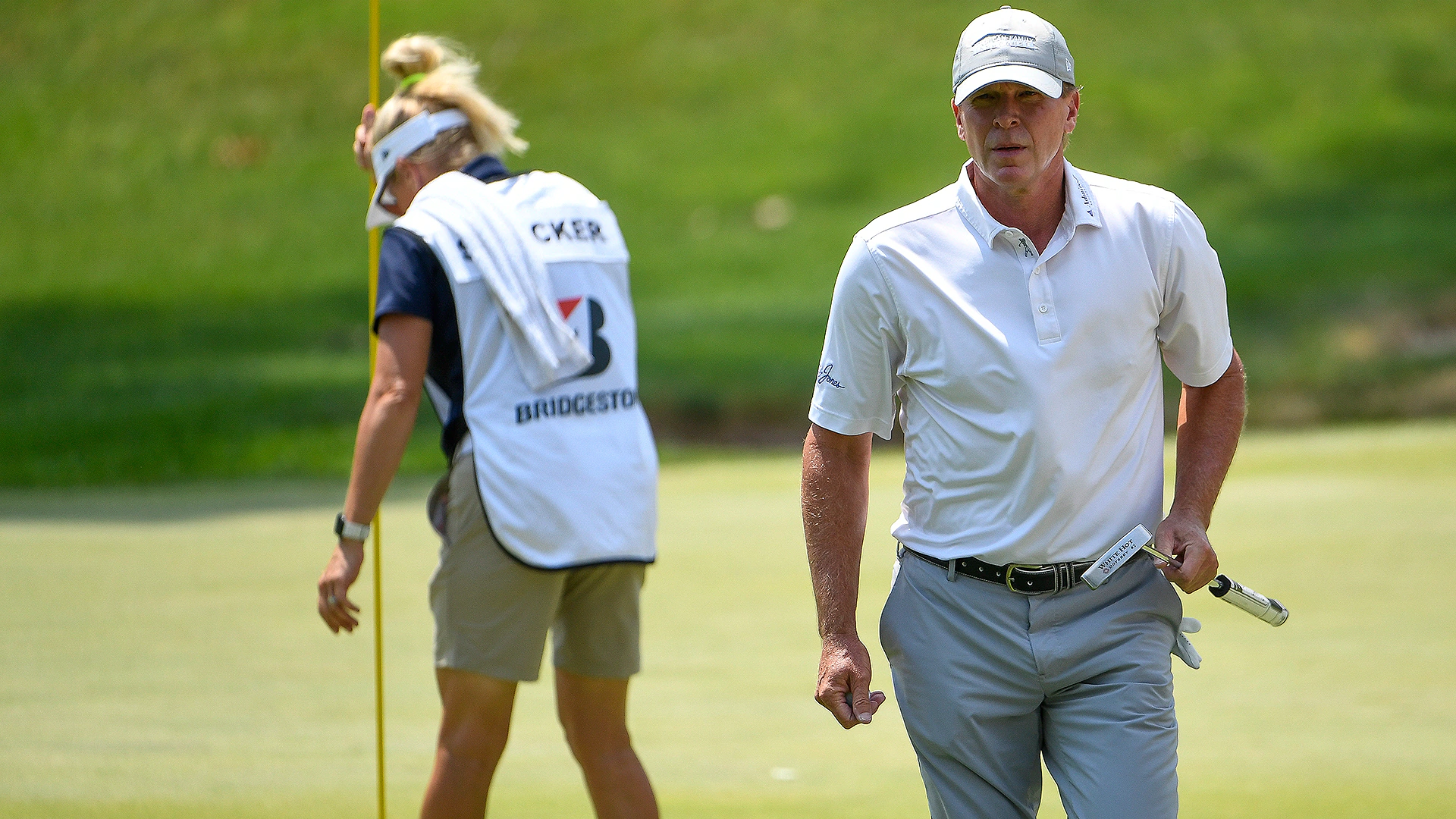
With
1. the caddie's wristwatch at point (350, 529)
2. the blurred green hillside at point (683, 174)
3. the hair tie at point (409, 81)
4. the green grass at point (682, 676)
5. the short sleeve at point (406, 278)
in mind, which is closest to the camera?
the short sleeve at point (406, 278)

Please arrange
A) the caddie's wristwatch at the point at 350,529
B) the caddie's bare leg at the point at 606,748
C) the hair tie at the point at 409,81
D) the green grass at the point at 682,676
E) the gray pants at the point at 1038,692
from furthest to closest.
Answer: the green grass at the point at 682,676 → the hair tie at the point at 409,81 → the caddie's bare leg at the point at 606,748 → the caddie's wristwatch at the point at 350,529 → the gray pants at the point at 1038,692

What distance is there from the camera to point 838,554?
3367 mm

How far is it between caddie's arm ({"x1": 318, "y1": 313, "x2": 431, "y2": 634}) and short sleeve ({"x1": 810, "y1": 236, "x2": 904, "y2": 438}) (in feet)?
2.96

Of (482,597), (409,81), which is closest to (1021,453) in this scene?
(482,597)

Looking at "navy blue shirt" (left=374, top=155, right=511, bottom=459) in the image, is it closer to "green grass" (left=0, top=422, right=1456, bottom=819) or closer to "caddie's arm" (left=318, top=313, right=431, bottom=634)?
"caddie's arm" (left=318, top=313, right=431, bottom=634)

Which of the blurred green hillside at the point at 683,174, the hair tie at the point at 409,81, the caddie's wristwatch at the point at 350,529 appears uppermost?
the blurred green hillside at the point at 683,174

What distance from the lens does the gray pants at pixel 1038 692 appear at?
3.17m

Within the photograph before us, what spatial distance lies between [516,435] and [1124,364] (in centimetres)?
127

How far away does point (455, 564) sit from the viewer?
391cm

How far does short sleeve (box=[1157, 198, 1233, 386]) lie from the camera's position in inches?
130

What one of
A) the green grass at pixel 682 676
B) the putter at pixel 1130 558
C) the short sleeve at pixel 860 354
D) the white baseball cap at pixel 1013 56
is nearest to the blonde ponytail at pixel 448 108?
the short sleeve at pixel 860 354

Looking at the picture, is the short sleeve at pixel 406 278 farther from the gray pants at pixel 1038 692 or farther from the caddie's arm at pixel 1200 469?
the caddie's arm at pixel 1200 469

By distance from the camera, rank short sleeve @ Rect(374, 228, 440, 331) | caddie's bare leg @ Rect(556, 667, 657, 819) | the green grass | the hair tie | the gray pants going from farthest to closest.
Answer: the green grass → the hair tie → caddie's bare leg @ Rect(556, 667, 657, 819) → short sleeve @ Rect(374, 228, 440, 331) → the gray pants

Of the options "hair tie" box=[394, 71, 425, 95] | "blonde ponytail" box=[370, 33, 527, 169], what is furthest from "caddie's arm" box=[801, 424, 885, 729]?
"hair tie" box=[394, 71, 425, 95]
